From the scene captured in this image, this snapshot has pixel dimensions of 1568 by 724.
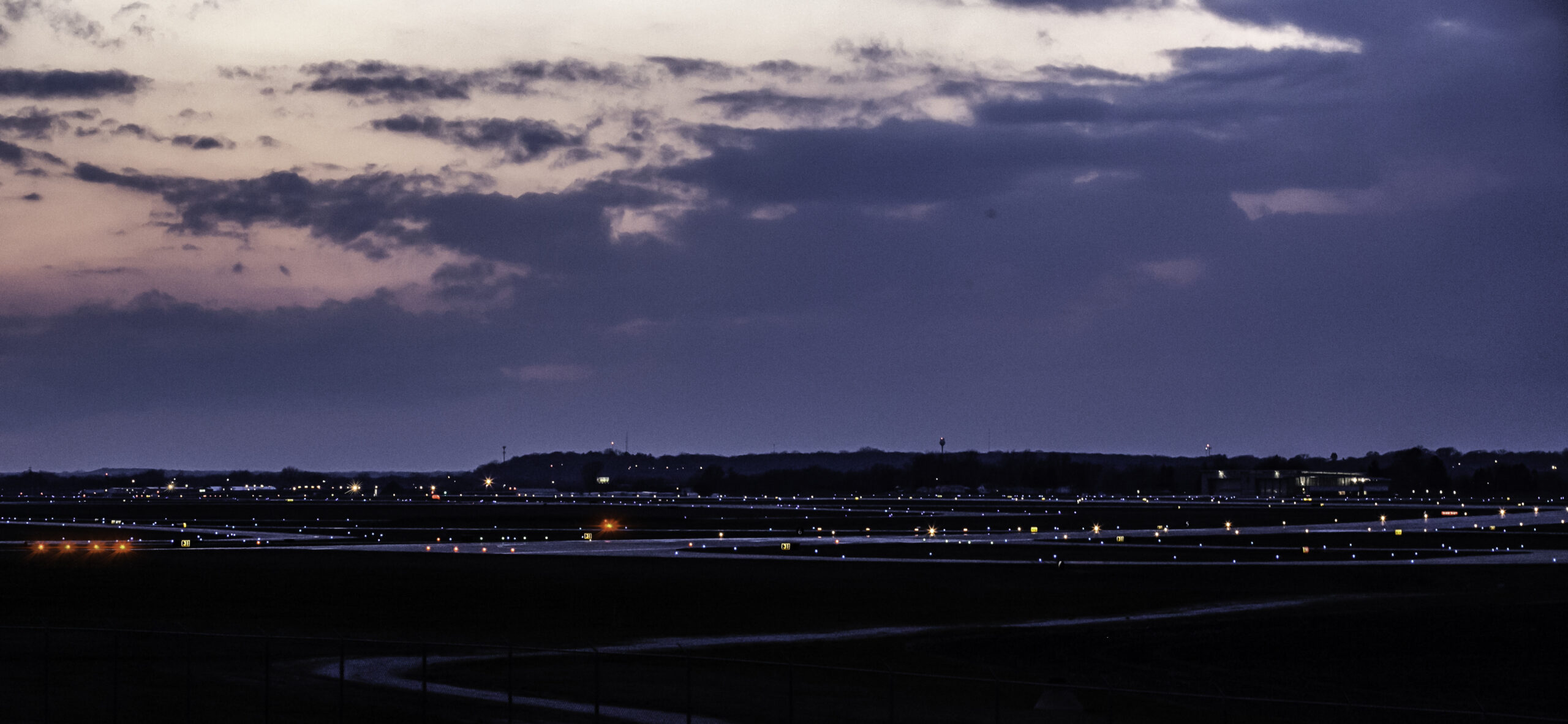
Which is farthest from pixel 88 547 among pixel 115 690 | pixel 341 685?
pixel 341 685

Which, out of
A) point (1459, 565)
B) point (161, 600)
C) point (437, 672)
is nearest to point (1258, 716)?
point (437, 672)

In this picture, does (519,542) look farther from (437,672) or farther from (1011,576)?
(437,672)

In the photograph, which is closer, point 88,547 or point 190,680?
point 190,680

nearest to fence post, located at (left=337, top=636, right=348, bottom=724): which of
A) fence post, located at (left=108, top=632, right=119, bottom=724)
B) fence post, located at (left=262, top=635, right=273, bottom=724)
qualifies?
fence post, located at (left=262, top=635, right=273, bottom=724)

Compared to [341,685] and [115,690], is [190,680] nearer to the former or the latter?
[115,690]

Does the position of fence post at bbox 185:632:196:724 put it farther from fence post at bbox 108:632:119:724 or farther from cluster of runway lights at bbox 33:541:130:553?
cluster of runway lights at bbox 33:541:130:553

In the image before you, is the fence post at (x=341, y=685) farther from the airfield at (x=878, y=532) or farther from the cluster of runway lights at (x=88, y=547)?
the cluster of runway lights at (x=88, y=547)

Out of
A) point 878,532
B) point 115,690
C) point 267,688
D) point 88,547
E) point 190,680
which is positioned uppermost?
point 267,688

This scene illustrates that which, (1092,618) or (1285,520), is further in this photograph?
(1285,520)

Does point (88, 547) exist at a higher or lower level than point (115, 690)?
lower

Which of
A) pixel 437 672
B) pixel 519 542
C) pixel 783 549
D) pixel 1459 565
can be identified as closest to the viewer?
pixel 437 672
